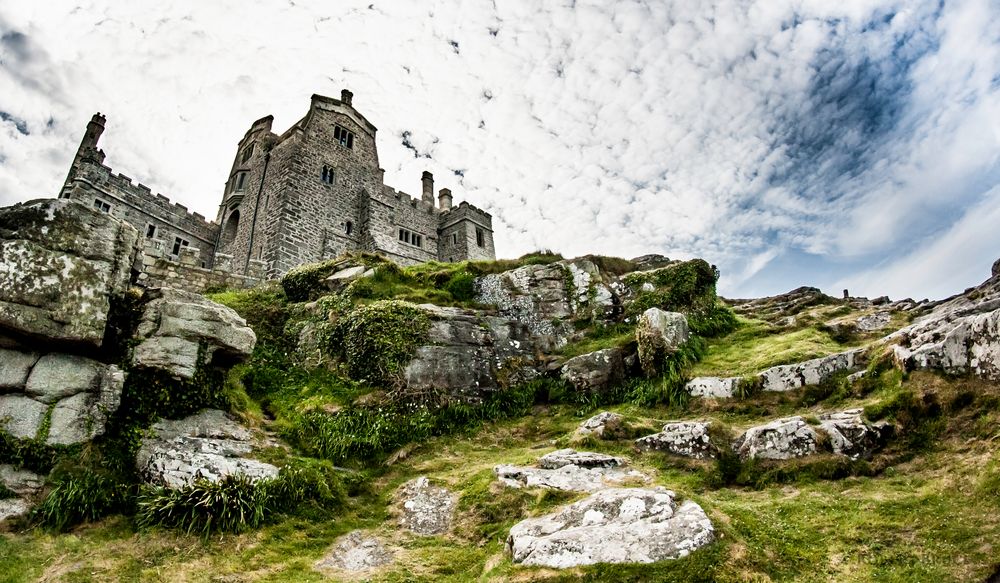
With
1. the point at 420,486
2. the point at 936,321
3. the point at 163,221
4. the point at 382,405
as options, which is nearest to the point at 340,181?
the point at 163,221

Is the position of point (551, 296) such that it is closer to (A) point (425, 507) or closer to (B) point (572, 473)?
(B) point (572, 473)

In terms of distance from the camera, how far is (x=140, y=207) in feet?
103

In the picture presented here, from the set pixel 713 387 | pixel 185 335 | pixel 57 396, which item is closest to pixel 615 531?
pixel 713 387

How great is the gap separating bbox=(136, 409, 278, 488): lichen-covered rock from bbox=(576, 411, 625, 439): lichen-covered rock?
5.98 m

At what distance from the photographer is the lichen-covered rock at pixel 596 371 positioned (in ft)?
44.0

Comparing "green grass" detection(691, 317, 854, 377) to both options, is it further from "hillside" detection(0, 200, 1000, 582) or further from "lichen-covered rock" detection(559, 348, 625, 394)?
"lichen-covered rock" detection(559, 348, 625, 394)

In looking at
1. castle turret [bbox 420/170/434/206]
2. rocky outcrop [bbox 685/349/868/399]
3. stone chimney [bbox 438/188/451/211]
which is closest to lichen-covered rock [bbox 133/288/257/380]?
rocky outcrop [bbox 685/349/868/399]

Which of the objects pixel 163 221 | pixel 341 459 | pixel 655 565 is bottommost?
pixel 655 565

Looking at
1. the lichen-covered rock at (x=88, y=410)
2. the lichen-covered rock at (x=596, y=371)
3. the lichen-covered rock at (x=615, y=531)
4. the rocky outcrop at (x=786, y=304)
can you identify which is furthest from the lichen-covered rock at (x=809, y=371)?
the lichen-covered rock at (x=88, y=410)

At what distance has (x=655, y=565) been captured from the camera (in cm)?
557

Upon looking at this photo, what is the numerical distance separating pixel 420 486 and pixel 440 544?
187cm

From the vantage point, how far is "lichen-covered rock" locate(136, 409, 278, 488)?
313 inches

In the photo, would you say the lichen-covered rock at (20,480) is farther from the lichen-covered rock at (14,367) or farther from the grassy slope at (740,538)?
the lichen-covered rock at (14,367)

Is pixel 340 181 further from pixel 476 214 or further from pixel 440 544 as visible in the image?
pixel 440 544
